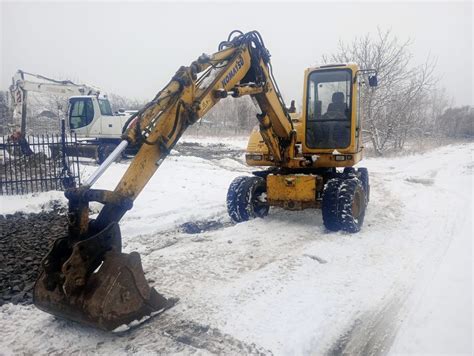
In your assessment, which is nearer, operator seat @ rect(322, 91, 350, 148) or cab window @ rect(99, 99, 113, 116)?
operator seat @ rect(322, 91, 350, 148)

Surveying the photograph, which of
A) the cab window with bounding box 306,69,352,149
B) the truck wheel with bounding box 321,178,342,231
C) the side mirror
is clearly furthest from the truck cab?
the truck wheel with bounding box 321,178,342,231

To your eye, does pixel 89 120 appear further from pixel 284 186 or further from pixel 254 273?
pixel 254 273

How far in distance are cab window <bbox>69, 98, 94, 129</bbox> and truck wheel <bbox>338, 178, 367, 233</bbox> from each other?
45.3 ft

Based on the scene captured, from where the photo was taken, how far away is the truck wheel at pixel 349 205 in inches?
253

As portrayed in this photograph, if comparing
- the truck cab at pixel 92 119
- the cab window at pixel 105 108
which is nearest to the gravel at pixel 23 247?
the truck cab at pixel 92 119

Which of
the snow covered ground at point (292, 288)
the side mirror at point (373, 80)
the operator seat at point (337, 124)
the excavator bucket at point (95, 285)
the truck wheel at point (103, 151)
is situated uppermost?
the side mirror at point (373, 80)

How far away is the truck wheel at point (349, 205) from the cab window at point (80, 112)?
45.3ft

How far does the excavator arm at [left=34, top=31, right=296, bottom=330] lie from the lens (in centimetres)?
336

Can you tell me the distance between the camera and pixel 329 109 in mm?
7367

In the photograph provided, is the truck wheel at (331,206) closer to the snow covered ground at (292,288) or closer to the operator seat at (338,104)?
the snow covered ground at (292,288)

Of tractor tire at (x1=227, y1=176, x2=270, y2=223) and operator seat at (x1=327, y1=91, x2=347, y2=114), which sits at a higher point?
operator seat at (x1=327, y1=91, x2=347, y2=114)

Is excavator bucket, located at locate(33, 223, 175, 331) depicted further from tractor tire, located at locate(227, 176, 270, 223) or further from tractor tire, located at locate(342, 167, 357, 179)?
tractor tire, located at locate(342, 167, 357, 179)

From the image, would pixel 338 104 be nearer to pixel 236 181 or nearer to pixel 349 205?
pixel 349 205

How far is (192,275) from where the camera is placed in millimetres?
4805
